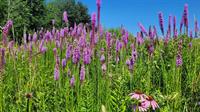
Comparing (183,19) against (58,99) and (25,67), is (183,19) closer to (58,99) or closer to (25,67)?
(58,99)

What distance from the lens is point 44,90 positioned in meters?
4.55

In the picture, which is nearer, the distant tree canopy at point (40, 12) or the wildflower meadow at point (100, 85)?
the wildflower meadow at point (100, 85)

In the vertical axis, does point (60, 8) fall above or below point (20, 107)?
above

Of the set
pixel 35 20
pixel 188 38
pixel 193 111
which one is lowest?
pixel 193 111

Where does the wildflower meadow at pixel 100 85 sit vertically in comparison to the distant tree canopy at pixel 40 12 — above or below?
below

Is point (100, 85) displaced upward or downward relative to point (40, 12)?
downward

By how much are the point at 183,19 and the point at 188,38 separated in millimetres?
1128

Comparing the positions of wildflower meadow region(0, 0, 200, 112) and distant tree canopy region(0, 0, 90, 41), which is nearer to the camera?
Result: wildflower meadow region(0, 0, 200, 112)

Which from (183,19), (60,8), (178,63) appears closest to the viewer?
(178,63)

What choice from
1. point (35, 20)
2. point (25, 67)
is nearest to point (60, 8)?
point (35, 20)

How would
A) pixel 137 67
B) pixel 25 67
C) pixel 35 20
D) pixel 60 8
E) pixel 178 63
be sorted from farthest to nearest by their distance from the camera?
pixel 60 8 < pixel 35 20 < pixel 25 67 < pixel 137 67 < pixel 178 63

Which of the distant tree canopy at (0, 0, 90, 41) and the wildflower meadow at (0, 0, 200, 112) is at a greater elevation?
the distant tree canopy at (0, 0, 90, 41)

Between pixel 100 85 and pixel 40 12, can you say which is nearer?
pixel 100 85

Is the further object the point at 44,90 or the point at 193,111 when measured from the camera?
the point at 44,90
